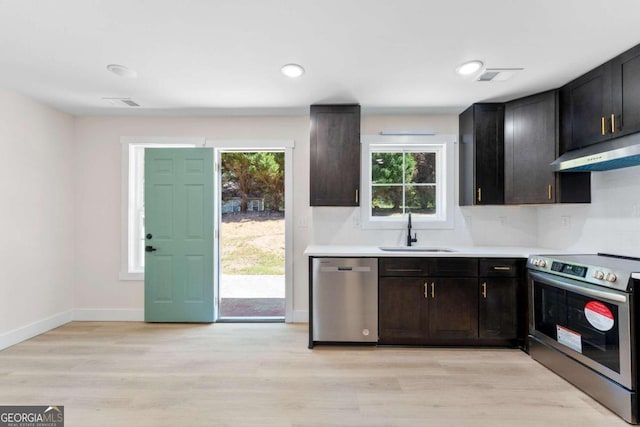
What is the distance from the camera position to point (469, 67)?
8.09 ft

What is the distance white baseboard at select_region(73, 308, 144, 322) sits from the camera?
3697 mm

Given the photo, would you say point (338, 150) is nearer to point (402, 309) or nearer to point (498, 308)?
point (402, 309)

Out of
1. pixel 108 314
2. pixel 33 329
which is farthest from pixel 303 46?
pixel 33 329

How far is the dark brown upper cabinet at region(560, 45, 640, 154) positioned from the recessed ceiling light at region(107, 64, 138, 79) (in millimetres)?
3744

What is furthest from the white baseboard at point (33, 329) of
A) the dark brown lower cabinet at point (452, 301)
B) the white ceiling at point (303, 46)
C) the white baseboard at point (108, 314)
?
the dark brown lower cabinet at point (452, 301)

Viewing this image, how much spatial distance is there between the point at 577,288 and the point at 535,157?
1329 millimetres

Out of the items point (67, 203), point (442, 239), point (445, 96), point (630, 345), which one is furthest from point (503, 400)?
point (67, 203)

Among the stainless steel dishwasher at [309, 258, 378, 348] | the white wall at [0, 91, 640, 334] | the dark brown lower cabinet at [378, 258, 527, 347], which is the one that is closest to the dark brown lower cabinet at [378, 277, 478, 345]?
the dark brown lower cabinet at [378, 258, 527, 347]

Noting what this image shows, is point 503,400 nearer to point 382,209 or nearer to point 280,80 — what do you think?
point 382,209

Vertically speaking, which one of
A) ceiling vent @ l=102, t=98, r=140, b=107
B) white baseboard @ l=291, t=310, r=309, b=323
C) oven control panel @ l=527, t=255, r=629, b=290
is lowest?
white baseboard @ l=291, t=310, r=309, b=323

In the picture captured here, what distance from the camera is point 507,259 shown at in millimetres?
2898

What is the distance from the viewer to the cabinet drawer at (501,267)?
289 centimetres

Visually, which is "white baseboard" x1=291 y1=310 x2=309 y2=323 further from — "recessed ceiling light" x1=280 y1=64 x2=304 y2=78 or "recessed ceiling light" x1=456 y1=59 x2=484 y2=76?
"recessed ceiling light" x1=456 y1=59 x2=484 y2=76

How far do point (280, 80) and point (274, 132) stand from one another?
1.03 metres
